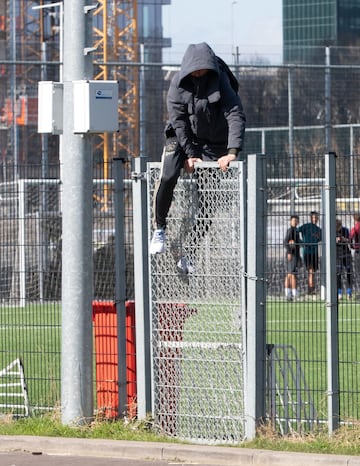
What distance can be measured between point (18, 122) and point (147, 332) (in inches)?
834

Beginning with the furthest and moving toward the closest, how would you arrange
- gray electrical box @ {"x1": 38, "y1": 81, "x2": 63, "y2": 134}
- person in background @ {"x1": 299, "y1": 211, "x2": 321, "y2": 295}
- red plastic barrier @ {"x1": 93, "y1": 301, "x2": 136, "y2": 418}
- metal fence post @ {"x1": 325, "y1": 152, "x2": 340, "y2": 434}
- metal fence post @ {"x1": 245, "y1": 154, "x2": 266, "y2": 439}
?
red plastic barrier @ {"x1": 93, "y1": 301, "x2": 136, "y2": 418} → gray electrical box @ {"x1": 38, "y1": 81, "x2": 63, "y2": 134} → person in background @ {"x1": 299, "y1": 211, "x2": 321, "y2": 295} → metal fence post @ {"x1": 245, "y1": 154, "x2": 266, "y2": 439} → metal fence post @ {"x1": 325, "y1": 152, "x2": 340, "y2": 434}

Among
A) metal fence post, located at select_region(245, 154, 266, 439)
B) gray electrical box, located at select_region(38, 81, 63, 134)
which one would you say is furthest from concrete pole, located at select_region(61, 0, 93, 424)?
metal fence post, located at select_region(245, 154, 266, 439)

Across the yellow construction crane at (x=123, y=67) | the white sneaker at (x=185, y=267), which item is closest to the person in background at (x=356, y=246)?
the white sneaker at (x=185, y=267)

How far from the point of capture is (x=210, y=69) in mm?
9875

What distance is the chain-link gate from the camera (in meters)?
10.1

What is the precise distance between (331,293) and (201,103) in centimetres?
178

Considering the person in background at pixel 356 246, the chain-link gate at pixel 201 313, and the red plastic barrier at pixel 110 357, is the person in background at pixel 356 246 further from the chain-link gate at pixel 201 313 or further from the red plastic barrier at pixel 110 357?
the red plastic barrier at pixel 110 357

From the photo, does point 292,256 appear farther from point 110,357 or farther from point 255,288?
point 110,357

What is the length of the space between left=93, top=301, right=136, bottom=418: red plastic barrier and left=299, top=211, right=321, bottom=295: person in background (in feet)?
4.96

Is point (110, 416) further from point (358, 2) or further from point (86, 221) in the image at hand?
point (358, 2)

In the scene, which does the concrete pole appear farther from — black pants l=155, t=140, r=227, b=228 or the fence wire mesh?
the fence wire mesh

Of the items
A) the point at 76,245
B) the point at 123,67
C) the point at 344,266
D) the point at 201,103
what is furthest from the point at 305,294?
the point at 123,67

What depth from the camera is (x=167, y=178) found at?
32.9 ft

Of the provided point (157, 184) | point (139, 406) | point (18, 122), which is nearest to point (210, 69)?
point (157, 184)
